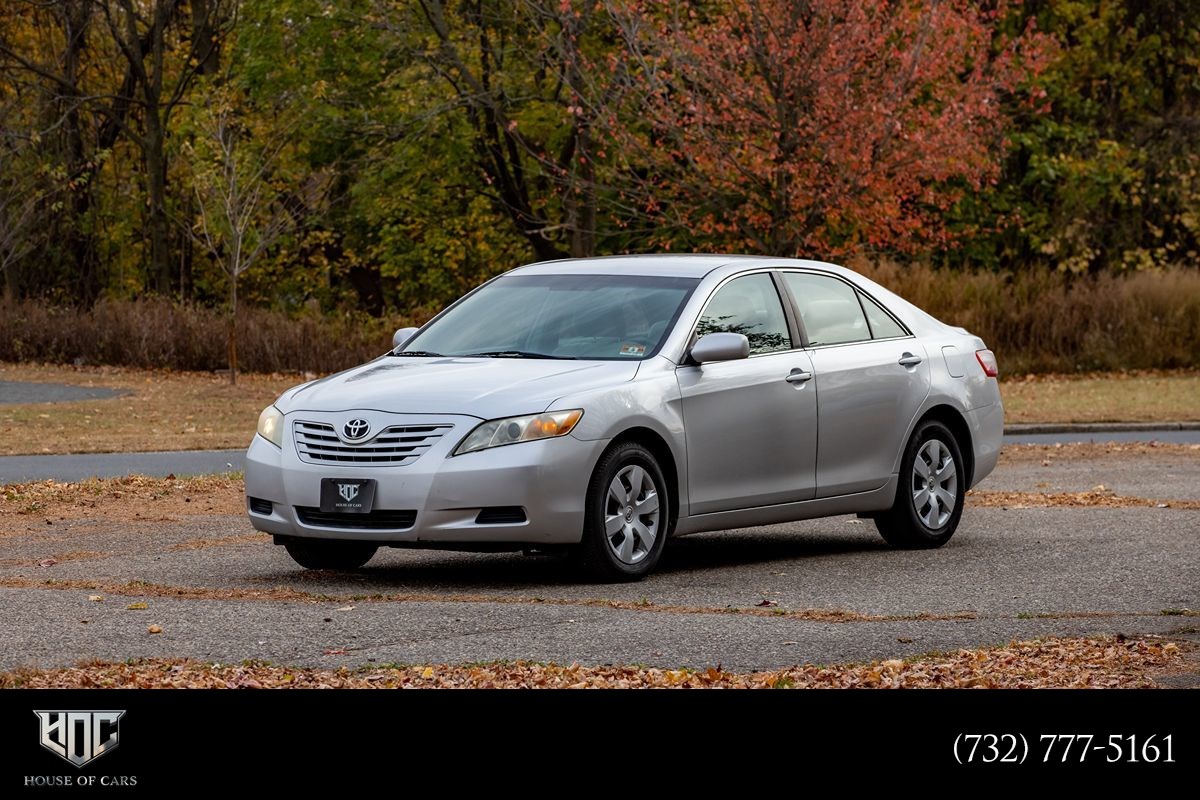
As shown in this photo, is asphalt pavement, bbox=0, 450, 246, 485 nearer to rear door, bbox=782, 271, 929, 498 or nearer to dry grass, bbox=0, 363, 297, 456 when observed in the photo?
dry grass, bbox=0, 363, 297, 456

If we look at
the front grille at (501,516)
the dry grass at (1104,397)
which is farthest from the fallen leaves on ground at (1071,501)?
the dry grass at (1104,397)

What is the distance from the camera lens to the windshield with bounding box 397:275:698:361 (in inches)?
408

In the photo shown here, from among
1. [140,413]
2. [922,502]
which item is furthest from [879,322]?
[140,413]

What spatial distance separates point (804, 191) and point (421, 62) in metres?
16.1

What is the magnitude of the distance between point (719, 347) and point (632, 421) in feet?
2.37

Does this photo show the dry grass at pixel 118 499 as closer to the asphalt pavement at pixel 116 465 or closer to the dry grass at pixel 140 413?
the asphalt pavement at pixel 116 465

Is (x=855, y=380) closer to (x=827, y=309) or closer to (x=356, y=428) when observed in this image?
(x=827, y=309)

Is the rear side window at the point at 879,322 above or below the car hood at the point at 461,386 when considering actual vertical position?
above

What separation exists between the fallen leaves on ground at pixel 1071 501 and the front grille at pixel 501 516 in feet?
19.2

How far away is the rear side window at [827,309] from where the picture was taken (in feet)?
37.1

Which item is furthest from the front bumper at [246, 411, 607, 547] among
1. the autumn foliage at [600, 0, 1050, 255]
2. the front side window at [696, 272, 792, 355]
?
the autumn foliage at [600, 0, 1050, 255]

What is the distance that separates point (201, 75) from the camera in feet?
160

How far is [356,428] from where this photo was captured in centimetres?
947
